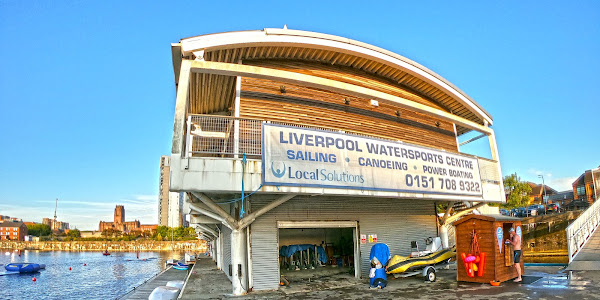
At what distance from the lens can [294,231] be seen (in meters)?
21.2

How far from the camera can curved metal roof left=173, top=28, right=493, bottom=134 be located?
39.6 ft

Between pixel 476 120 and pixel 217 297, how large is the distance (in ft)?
56.9

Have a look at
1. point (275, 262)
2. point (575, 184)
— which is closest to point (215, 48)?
point (275, 262)

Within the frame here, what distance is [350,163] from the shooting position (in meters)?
11.8

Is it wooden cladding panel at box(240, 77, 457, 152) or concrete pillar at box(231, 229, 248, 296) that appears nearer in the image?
concrete pillar at box(231, 229, 248, 296)

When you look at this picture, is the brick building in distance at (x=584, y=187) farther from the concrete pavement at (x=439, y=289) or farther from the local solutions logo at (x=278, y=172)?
the local solutions logo at (x=278, y=172)

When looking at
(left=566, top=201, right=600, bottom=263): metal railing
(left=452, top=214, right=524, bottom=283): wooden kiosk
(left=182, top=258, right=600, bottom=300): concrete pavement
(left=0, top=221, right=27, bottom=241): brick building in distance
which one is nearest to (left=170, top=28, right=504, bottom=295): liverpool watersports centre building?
(left=182, top=258, right=600, bottom=300): concrete pavement

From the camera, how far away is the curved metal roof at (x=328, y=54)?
1206 cm

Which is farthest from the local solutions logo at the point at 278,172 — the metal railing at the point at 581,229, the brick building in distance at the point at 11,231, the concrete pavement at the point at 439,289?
the brick building in distance at the point at 11,231

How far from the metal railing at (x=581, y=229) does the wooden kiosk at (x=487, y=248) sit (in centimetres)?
394

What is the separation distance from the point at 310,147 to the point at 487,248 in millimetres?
6653

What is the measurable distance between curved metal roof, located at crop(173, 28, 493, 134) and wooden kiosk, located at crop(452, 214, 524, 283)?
7341 mm

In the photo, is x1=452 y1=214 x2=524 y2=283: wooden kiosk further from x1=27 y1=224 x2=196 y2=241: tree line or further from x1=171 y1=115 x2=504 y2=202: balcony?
x1=27 y1=224 x2=196 y2=241: tree line

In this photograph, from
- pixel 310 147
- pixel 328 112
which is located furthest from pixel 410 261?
pixel 328 112
